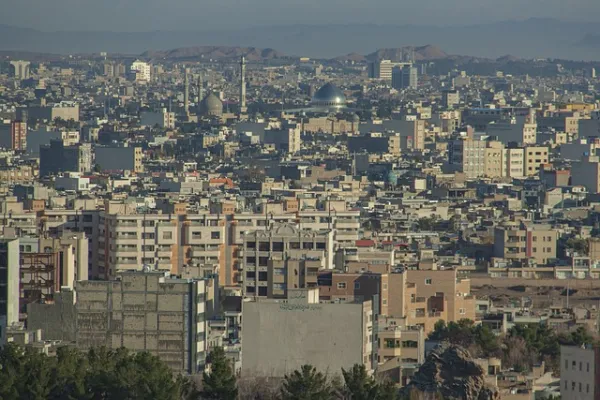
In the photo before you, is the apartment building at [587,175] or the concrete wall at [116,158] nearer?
the apartment building at [587,175]

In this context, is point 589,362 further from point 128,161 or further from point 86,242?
point 128,161

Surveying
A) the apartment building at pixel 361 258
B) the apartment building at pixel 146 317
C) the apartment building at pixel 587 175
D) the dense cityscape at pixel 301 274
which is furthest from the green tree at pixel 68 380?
the apartment building at pixel 587 175

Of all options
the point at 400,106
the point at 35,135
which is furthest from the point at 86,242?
the point at 400,106

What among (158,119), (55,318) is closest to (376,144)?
(158,119)

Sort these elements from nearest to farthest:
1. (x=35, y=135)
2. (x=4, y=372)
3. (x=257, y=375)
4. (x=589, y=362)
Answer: (x=589, y=362)
(x=4, y=372)
(x=257, y=375)
(x=35, y=135)

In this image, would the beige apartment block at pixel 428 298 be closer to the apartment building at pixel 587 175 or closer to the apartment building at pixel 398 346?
the apartment building at pixel 398 346

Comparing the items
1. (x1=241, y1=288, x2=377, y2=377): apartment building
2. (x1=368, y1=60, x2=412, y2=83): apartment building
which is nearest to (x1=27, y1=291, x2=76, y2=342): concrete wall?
(x1=241, y1=288, x2=377, y2=377): apartment building
